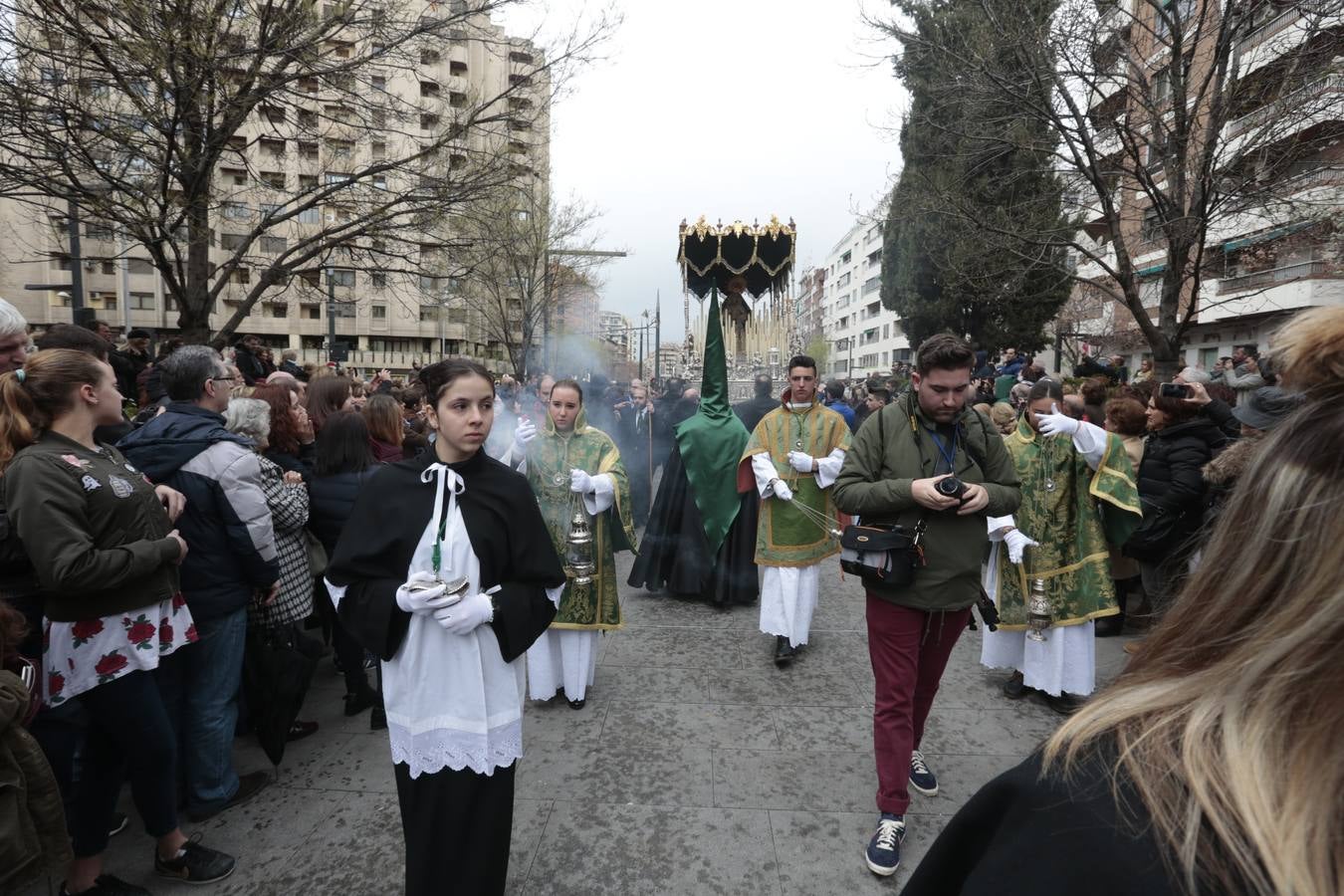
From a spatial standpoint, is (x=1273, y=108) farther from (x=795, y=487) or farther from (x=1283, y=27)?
(x=795, y=487)

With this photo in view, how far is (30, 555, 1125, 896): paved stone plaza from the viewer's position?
2.70 metres

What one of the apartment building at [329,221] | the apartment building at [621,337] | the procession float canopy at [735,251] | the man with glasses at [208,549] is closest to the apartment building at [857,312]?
the apartment building at [621,337]

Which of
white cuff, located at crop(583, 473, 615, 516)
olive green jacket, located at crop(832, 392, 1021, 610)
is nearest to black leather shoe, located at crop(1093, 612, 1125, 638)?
olive green jacket, located at crop(832, 392, 1021, 610)

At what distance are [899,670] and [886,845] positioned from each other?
26.7 inches

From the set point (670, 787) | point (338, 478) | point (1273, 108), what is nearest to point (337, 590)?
point (338, 478)

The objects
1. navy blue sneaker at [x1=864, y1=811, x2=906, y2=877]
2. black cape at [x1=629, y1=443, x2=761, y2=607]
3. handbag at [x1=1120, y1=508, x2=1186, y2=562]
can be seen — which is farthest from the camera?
black cape at [x1=629, y1=443, x2=761, y2=607]

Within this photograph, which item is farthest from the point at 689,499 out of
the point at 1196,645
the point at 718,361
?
the point at 1196,645

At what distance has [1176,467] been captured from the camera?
14.5 ft

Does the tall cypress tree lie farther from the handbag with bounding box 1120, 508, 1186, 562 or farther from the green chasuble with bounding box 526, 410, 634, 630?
the green chasuble with bounding box 526, 410, 634, 630

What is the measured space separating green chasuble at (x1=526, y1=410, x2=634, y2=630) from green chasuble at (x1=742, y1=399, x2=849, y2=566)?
1.13 meters

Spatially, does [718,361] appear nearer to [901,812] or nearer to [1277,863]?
[901,812]

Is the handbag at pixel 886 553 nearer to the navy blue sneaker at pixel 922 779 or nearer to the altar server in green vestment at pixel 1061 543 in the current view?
the navy blue sneaker at pixel 922 779

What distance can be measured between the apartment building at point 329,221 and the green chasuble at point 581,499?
4.82 metres

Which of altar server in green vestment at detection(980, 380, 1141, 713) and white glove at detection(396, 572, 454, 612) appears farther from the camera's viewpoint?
altar server in green vestment at detection(980, 380, 1141, 713)
